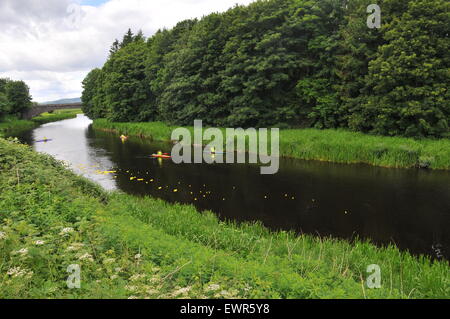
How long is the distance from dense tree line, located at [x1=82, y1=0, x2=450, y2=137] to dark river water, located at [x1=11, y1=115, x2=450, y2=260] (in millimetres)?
5964

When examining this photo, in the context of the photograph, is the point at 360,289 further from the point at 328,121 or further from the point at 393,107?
the point at 328,121

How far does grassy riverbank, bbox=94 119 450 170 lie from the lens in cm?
2156

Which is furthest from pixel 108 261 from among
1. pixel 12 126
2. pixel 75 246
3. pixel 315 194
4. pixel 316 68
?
pixel 12 126

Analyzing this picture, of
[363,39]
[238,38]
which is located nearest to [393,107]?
[363,39]

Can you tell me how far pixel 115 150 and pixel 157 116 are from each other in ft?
58.6

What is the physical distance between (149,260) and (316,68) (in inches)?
1185

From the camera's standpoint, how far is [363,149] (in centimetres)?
2356

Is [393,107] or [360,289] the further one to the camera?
[393,107]

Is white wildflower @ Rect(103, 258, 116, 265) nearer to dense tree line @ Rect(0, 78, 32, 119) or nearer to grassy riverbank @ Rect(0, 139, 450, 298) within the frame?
grassy riverbank @ Rect(0, 139, 450, 298)

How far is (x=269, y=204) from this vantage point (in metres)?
15.5

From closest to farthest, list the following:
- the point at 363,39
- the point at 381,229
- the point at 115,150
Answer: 1. the point at 381,229
2. the point at 363,39
3. the point at 115,150

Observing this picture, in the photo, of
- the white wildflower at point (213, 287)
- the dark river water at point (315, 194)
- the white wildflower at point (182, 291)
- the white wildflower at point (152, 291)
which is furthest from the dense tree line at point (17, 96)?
the white wildflower at point (213, 287)

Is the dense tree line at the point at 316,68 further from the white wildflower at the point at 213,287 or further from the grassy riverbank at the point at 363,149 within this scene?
the white wildflower at the point at 213,287

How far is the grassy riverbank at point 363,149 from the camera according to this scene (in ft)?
70.7
